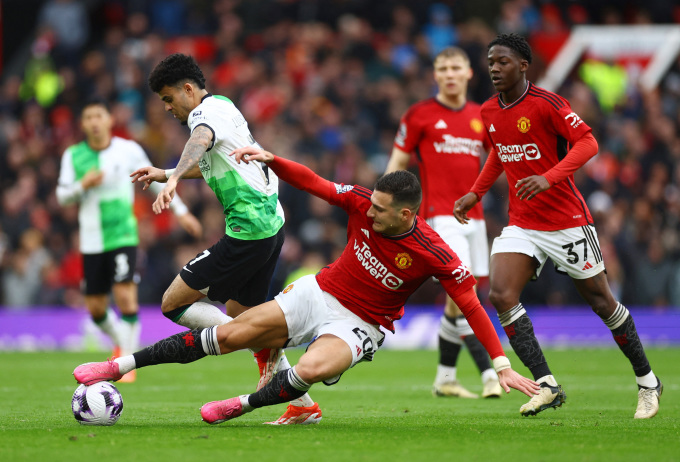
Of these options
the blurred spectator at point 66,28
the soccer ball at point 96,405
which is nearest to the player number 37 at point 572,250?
the soccer ball at point 96,405

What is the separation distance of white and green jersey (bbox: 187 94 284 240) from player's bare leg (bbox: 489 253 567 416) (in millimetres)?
1659

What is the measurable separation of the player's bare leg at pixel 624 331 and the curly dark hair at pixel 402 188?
172 centimetres

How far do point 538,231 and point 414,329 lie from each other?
875 cm

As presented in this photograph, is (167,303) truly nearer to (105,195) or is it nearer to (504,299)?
(504,299)

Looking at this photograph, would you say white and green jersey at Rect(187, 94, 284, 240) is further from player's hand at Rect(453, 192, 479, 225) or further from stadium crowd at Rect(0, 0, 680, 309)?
stadium crowd at Rect(0, 0, 680, 309)

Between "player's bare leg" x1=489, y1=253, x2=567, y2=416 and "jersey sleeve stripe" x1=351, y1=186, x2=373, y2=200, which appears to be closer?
"jersey sleeve stripe" x1=351, y1=186, x2=373, y2=200

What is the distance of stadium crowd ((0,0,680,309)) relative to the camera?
16.3m

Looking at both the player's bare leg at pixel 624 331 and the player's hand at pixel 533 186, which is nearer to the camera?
the player's hand at pixel 533 186

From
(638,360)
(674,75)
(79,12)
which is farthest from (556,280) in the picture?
(79,12)

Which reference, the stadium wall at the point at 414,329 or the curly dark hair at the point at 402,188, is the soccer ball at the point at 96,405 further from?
the stadium wall at the point at 414,329

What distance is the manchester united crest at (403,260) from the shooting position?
639 cm

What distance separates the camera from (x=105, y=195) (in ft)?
35.7

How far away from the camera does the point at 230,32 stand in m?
20.6

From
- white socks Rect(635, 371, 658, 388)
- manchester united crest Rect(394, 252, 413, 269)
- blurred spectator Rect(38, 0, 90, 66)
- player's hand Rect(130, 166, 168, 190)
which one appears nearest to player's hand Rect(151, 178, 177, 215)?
player's hand Rect(130, 166, 168, 190)
